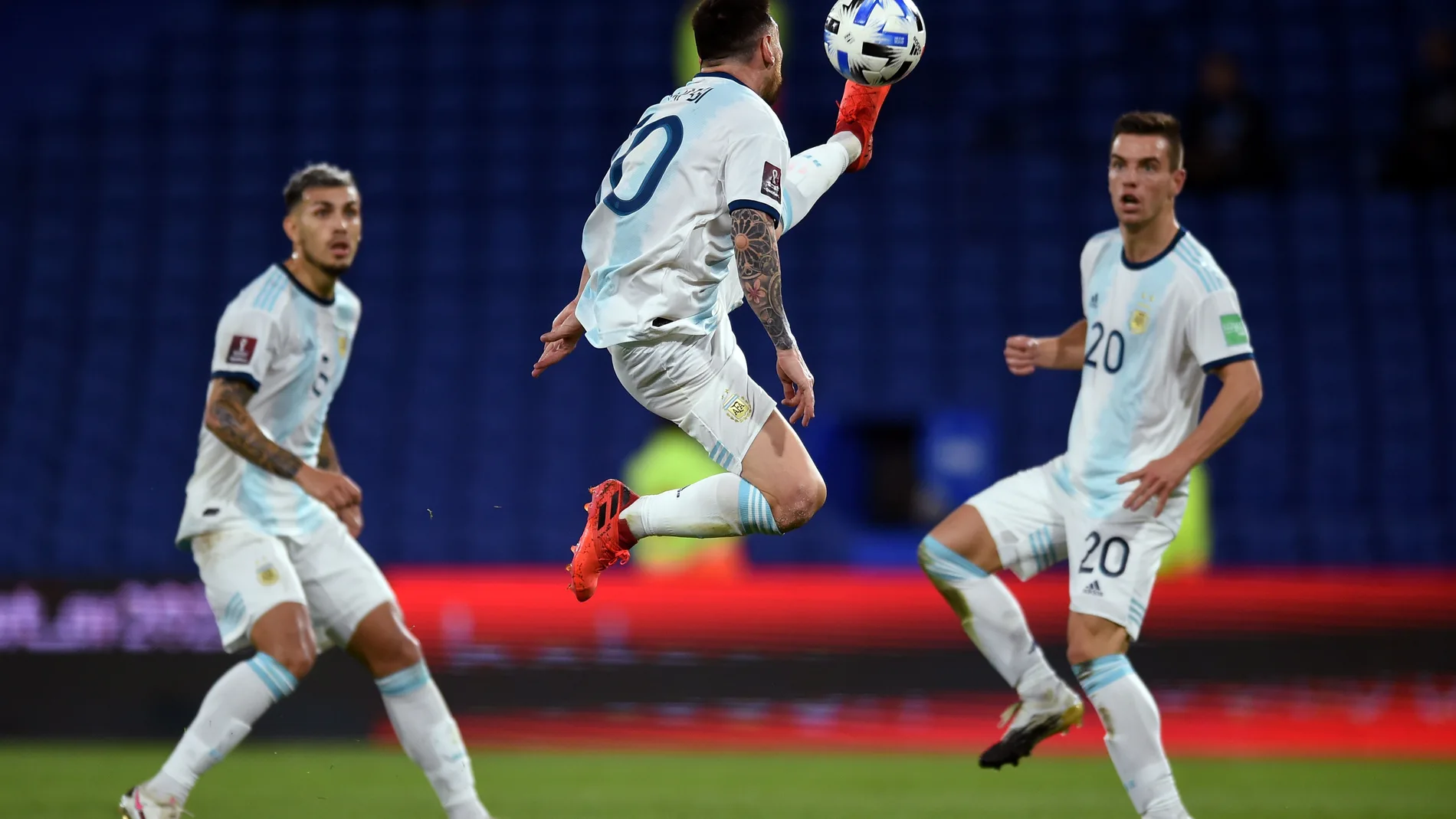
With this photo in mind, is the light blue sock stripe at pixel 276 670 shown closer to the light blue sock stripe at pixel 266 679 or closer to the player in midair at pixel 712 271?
the light blue sock stripe at pixel 266 679

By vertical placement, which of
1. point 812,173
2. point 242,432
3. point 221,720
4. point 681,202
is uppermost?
point 812,173

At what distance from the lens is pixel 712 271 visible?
520cm

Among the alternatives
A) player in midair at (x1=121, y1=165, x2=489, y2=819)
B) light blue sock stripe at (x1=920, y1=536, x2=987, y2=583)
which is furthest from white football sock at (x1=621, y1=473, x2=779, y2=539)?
player in midair at (x1=121, y1=165, x2=489, y2=819)

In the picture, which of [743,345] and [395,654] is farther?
[743,345]

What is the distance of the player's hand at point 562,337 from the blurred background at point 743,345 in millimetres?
4427

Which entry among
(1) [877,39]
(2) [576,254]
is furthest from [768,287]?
Answer: (2) [576,254]

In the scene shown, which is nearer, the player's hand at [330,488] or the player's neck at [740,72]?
the player's neck at [740,72]

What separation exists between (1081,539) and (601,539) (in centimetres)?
163

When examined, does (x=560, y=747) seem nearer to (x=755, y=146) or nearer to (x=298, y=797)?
(x=298, y=797)

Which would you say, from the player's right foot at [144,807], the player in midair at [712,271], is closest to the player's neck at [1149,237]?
the player in midair at [712,271]

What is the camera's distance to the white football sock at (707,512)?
5266 millimetres

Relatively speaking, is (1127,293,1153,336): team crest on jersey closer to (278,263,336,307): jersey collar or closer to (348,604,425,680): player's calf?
(348,604,425,680): player's calf

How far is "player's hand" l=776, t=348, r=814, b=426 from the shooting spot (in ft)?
16.3

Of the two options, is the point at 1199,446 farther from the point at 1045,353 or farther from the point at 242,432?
the point at 242,432
